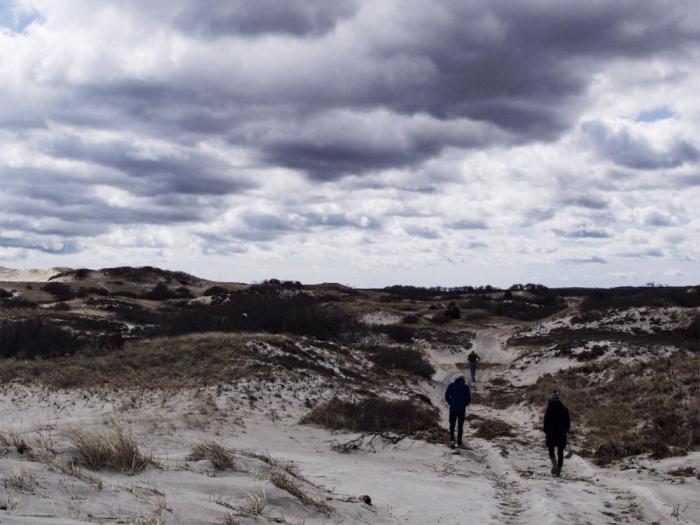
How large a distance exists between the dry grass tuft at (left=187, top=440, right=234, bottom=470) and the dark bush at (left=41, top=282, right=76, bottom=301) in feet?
180

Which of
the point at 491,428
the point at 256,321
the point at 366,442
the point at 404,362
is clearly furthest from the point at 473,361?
the point at 366,442

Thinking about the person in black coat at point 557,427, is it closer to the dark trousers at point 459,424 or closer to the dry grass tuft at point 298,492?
the dark trousers at point 459,424

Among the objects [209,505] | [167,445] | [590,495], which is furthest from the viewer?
[167,445]

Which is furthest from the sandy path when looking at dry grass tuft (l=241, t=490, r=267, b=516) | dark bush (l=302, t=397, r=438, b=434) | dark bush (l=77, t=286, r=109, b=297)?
dark bush (l=77, t=286, r=109, b=297)

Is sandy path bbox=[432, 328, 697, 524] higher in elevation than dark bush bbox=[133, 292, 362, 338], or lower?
lower

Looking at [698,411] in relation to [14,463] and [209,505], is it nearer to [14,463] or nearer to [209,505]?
[209,505]

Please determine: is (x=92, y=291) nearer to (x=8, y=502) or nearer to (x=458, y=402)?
(x=458, y=402)

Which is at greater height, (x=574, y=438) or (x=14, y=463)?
(x=14, y=463)

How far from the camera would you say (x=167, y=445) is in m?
11.9

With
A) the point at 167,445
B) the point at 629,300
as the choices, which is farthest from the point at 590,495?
the point at 629,300

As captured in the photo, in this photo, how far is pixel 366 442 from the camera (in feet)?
48.1

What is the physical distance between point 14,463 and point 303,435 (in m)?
9.82

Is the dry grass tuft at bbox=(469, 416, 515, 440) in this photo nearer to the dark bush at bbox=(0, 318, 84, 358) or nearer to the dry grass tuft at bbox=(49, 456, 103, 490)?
the dry grass tuft at bbox=(49, 456, 103, 490)

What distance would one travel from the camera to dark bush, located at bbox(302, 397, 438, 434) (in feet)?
53.1
